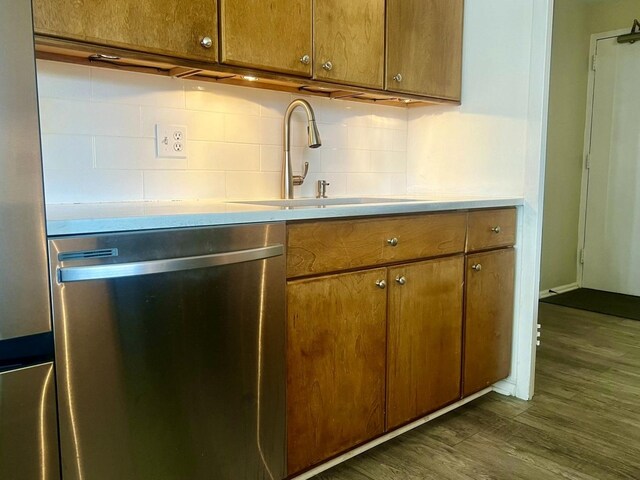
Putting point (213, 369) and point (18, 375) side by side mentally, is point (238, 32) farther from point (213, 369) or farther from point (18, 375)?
point (18, 375)

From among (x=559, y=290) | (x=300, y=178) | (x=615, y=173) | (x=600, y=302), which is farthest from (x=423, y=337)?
(x=615, y=173)

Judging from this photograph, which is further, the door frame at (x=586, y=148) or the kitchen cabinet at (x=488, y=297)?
the door frame at (x=586, y=148)

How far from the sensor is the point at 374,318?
1.69 m

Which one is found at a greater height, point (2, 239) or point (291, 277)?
point (2, 239)

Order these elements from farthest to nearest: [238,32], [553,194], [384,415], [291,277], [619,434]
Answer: [553,194] < [619,434] < [384,415] < [238,32] < [291,277]

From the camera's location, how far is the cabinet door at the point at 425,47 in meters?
2.08

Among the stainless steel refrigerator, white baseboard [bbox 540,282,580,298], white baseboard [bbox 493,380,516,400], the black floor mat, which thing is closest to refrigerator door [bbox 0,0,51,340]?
the stainless steel refrigerator

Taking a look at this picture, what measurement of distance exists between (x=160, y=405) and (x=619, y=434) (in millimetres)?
1783

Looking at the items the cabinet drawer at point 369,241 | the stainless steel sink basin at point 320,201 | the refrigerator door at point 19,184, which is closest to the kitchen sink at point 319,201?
the stainless steel sink basin at point 320,201

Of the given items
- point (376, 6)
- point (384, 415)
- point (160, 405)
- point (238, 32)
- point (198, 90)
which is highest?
point (376, 6)

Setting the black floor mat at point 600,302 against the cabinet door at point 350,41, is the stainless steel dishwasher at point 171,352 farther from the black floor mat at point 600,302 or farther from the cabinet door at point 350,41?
the black floor mat at point 600,302

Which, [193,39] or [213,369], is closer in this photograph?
[213,369]

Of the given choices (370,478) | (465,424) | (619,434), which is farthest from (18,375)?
(619,434)

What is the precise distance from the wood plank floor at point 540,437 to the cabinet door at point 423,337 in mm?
129
